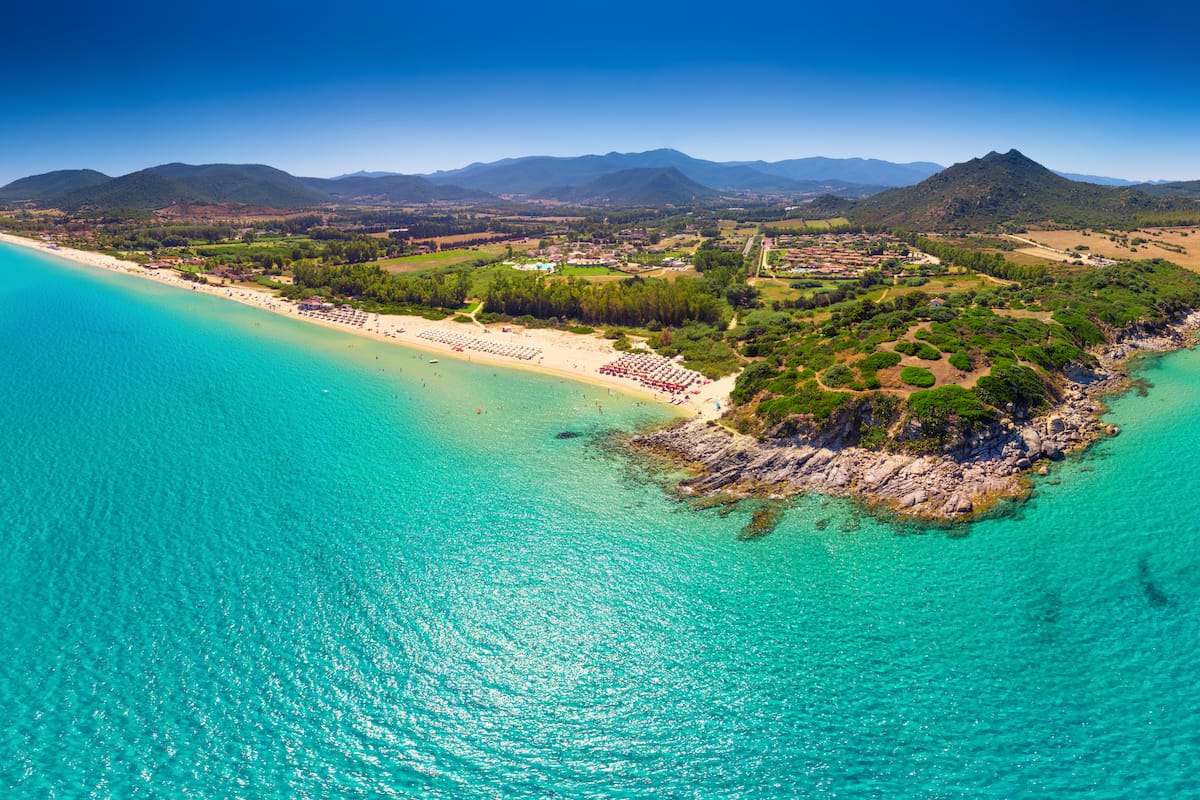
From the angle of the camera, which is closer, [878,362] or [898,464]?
[898,464]

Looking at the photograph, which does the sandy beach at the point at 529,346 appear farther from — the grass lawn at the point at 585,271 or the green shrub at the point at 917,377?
the grass lawn at the point at 585,271

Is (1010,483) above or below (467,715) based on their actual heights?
above

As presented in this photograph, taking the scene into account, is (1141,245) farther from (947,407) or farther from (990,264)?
(947,407)

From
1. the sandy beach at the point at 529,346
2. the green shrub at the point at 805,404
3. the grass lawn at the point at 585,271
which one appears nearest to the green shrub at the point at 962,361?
the green shrub at the point at 805,404

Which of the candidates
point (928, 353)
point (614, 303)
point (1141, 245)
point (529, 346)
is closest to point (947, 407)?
point (928, 353)

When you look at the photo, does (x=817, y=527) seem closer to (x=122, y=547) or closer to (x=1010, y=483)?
(x=1010, y=483)

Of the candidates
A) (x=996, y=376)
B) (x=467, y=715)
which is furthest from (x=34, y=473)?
(x=996, y=376)
